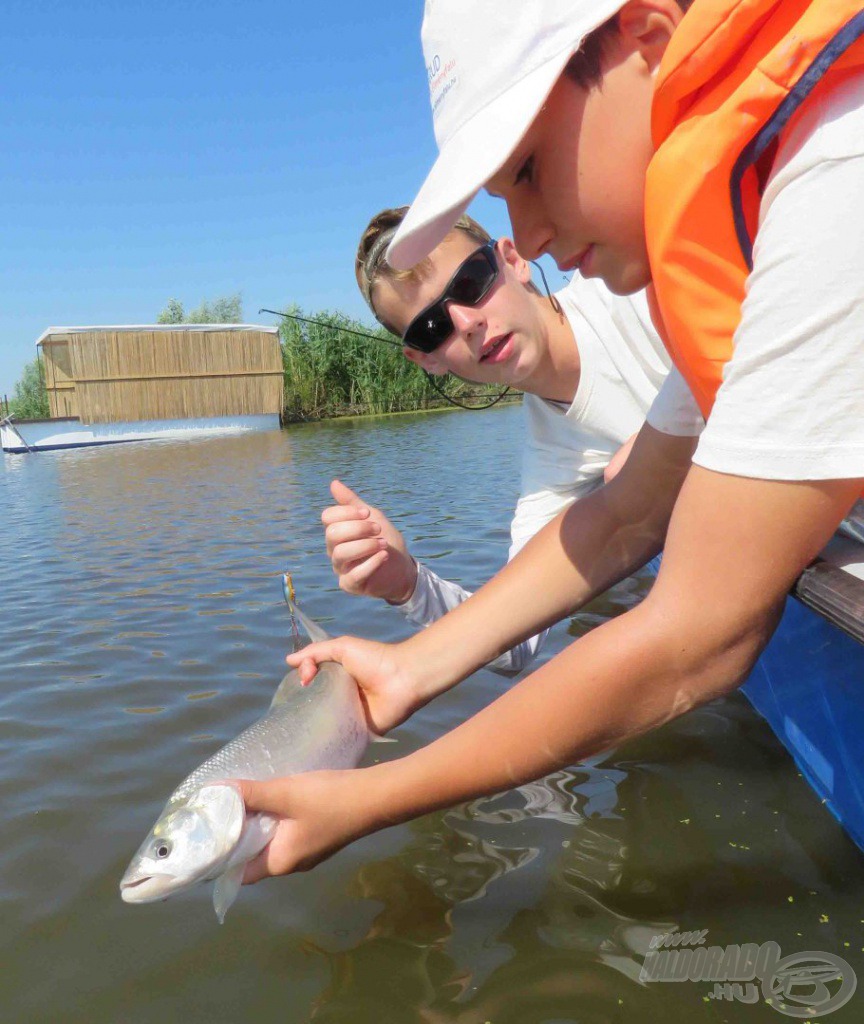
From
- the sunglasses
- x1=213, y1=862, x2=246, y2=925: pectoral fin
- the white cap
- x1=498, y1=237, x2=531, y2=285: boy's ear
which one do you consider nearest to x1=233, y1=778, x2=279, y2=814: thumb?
x1=213, y1=862, x2=246, y2=925: pectoral fin

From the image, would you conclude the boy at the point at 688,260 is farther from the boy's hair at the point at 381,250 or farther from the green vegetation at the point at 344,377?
the green vegetation at the point at 344,377

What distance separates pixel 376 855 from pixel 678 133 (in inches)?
75.6

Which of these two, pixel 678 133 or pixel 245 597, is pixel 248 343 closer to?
pixel 245 597

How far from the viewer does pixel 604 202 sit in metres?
1.56

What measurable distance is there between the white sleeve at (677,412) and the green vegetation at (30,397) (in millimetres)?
39277

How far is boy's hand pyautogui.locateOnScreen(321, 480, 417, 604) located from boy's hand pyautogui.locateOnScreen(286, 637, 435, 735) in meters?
0.29

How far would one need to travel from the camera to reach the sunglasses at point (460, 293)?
3186 millimetres

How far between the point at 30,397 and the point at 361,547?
47.1 m

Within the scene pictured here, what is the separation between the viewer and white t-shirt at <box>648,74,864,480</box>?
3.81 feet

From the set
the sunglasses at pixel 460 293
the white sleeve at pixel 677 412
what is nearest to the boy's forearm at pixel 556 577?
the white sleeve at pixel 677 412

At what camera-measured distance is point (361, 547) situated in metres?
2.82

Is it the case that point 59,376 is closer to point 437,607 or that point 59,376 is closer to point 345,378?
point 345,378

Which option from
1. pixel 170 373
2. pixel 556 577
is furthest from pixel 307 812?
pixel 170 373

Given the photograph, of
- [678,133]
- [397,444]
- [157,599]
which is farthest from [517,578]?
[397,444]
